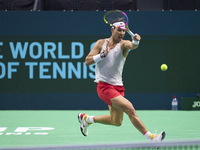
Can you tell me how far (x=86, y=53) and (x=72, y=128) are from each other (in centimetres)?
295

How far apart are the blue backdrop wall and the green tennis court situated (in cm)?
62

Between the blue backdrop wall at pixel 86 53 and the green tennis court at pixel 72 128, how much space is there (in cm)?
62

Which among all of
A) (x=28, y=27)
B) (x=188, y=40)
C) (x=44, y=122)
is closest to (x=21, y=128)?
(x=44, y=122)

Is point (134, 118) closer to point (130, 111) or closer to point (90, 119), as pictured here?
point (130, 111)

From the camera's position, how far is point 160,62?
842 cm

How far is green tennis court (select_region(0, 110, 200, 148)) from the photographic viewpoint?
4664 mm

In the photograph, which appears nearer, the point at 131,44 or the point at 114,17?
the point at 131,44

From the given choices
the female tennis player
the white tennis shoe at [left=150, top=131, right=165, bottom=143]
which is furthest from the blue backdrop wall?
the white tennis shoe at [left=150, top=131, right=165, bottom=143]

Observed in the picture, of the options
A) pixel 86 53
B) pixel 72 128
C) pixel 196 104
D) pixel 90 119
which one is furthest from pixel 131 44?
pixel 196 104

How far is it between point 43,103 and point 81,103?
93cm

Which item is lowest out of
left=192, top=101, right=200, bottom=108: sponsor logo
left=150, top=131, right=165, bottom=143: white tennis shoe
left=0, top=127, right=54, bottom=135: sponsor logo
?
left=192, top=101, right=200, bottom=108: sponsor logo

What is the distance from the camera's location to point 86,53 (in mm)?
8359

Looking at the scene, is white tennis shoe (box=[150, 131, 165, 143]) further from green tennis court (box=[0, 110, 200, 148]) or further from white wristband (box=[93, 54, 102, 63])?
white wristband (box=[93, 54, 102, 63])

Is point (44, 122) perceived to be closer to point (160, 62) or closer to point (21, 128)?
point (21, 128)
